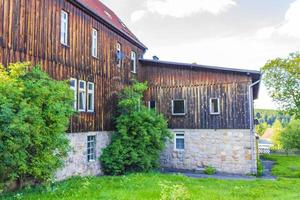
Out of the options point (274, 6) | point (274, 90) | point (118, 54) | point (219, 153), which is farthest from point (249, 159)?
point (274, 90)

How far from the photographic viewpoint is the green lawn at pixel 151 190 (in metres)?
8.95

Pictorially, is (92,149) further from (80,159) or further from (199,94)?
(199,94)

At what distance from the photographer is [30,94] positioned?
27.5ft

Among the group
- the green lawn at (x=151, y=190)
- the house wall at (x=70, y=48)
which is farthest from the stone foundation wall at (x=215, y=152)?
the house wall at (x=70, y=48)

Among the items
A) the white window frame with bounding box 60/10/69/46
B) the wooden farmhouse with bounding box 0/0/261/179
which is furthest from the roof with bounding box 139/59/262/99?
the white window frame with bounding box 60/10/69/46

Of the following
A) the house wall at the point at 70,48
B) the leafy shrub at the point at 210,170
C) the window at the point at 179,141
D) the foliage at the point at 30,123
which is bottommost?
the leafy shrub at the point at 210,170

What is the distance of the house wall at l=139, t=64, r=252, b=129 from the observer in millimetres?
18047

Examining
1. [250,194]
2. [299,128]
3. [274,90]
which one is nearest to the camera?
[250,194]


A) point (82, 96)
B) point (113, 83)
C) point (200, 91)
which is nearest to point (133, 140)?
point (113, 83)

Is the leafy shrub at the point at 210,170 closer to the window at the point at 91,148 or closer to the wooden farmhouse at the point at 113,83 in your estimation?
the wooden farmhouse at the point at 113,83

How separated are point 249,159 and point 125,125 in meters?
8.26

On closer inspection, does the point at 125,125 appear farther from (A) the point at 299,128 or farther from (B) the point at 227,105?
(A) the point at 299,128

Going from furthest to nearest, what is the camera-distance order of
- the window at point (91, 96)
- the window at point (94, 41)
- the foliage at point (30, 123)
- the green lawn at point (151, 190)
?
the window at point (94, 41)
the window at point (91, 96)
the green lawn at point (151, 190)
the foliage at point (30, 123)

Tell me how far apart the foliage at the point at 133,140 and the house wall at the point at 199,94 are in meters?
3.43
